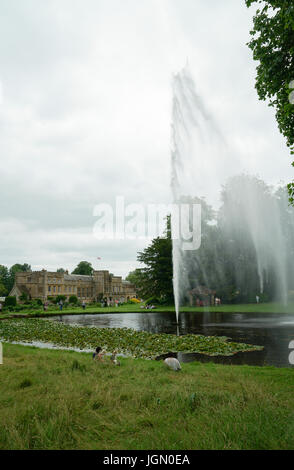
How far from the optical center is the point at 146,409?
594 centimetres

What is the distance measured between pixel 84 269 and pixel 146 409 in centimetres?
12375

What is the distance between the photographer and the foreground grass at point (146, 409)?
4656 mm

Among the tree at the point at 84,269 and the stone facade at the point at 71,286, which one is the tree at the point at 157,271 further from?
the tree at the point at 84,269

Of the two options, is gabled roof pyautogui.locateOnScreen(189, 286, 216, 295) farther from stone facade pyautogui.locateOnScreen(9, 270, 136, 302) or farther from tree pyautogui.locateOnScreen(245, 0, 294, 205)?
stone facade pyautogui.locateOnScreen(9, 270, 136, 302)

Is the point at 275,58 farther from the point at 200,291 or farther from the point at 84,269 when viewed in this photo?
the point at 84,269

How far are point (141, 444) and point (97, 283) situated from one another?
9027cm

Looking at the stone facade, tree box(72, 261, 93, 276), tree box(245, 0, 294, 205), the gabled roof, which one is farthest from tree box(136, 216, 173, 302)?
tree box(72, 261, 93, 276)

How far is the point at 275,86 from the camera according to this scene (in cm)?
1326

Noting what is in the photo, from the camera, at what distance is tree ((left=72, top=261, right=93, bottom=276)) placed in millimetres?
126000

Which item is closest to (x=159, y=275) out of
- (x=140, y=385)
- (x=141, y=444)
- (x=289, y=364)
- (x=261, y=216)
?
(x=261, y=216)

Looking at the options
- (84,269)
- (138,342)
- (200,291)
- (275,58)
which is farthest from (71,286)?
(275,58)

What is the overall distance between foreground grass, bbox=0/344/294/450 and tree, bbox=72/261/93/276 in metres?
119

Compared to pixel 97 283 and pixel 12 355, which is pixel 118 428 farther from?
pixel 97 283

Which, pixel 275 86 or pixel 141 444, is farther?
pixel 275 86
